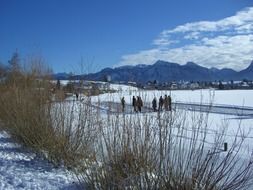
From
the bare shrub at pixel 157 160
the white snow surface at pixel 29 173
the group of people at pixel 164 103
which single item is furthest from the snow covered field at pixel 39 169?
the bare shrub at pixel 157 160

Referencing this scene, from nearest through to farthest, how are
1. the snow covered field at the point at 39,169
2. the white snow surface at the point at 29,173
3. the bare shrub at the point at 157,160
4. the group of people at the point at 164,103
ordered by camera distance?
the bare shrub at the point at 157,160, the group of people at the point at 164,103, the snow covered field at the point at 39,169, the white snow surface at the point at 29,173

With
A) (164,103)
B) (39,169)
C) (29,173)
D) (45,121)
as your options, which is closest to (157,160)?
(164,103)

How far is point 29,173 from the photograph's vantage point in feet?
28.2

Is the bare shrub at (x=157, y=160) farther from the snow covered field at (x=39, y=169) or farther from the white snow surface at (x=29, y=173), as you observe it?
the white snow surface at (x=29, y=173)

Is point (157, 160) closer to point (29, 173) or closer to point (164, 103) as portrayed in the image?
point (164, 103)

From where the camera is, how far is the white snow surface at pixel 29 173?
751 centimetres

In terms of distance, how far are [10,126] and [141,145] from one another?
819 cm

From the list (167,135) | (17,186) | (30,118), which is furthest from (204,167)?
(30,118)

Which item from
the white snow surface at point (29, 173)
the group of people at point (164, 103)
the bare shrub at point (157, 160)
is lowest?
the white snow surface at point (29, 173)

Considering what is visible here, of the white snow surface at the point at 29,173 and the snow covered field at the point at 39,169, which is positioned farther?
the white snow surface at the point at 29,173

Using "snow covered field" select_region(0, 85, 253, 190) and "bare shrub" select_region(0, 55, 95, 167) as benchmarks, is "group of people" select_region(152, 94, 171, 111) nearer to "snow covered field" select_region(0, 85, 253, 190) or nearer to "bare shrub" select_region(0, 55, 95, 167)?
"snow covered field" select_region(0, 85, 253, 190)

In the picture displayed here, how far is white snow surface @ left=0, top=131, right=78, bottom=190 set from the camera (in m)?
7.51

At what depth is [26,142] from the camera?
11492mm

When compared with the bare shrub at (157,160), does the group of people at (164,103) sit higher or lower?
higher
